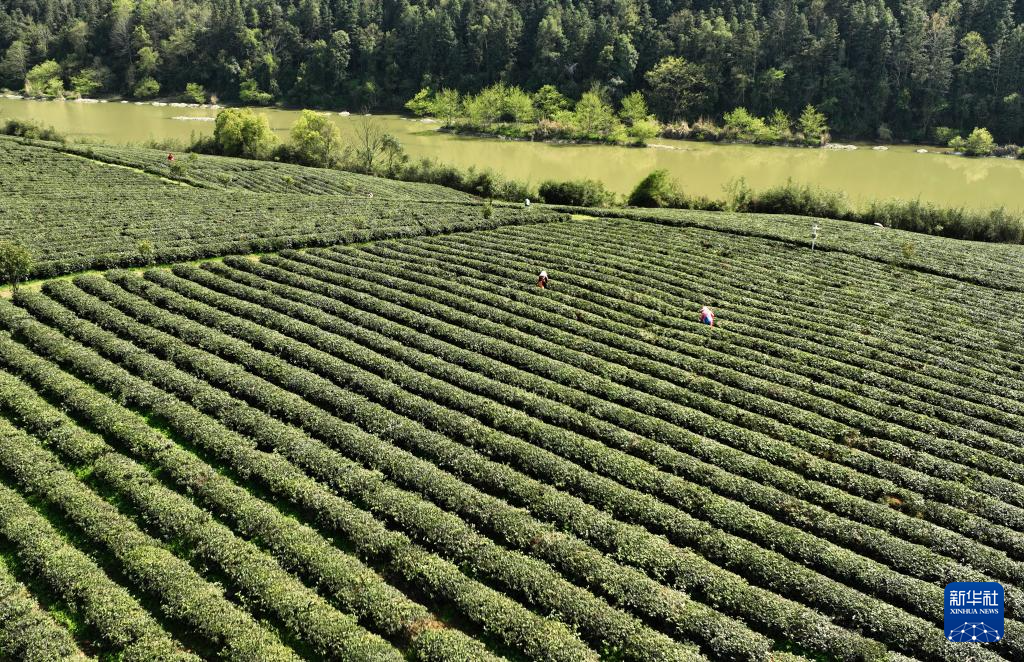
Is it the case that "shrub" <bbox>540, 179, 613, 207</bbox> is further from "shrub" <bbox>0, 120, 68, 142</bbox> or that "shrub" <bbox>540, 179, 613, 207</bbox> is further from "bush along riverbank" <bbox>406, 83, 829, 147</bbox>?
"shrub" <bbox>0, 120, 68, 142</bbox>

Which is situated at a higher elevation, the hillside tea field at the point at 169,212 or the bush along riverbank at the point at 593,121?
the bush along riverbank at the point at 593,121

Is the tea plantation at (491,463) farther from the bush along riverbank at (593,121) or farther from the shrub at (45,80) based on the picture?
the shrub at (45,80)

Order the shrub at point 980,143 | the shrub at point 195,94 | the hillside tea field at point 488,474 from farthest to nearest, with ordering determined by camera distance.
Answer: the shrub at point 195,94, the shrub at point 980,143, the hillside tea field at point 488,474

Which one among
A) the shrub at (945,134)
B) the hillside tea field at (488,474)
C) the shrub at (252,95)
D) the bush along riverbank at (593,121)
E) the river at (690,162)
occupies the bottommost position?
the hillside tea field at (488,474)

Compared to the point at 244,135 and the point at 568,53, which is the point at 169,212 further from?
the point at 568,53

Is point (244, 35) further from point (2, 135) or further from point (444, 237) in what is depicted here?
point (444, 237)

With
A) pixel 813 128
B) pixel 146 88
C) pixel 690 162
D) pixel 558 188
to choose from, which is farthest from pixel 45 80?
pixel 813 128

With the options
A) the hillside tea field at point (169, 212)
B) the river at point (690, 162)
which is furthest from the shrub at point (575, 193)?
the river at point (690, 162)

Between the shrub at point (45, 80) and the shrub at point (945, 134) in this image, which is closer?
the shrub at point (945, 134)
